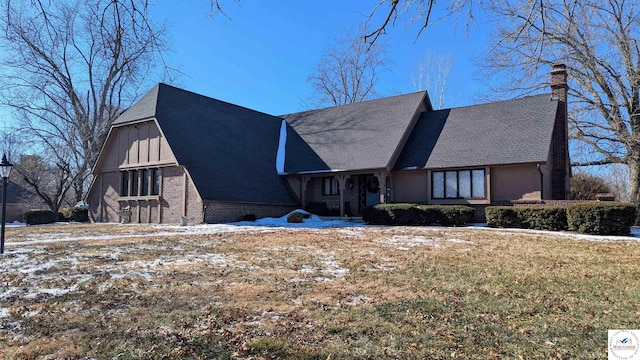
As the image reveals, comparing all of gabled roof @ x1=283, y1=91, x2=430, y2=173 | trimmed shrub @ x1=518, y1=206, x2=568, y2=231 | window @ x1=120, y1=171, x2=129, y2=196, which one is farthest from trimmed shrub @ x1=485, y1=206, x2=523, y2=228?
window @ x1=120, y1=171, x2=129, y2=196

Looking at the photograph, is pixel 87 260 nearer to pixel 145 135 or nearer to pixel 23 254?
pixel 23 254

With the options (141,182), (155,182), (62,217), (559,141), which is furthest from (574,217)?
(62,217)

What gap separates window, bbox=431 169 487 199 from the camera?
19391 mm

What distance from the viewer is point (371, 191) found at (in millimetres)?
23234

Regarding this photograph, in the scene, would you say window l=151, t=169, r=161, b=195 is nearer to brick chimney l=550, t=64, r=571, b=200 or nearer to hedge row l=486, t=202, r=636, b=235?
hedge row l=486, t=202, r=636, b=235

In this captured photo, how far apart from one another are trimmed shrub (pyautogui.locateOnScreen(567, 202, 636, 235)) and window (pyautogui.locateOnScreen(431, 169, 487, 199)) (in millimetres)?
5070

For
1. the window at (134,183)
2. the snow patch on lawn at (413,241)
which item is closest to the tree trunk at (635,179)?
the snow patch on lawn at (413,241)

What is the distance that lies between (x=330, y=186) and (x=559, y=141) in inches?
476

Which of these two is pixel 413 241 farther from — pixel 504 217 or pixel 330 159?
pixel 330 159

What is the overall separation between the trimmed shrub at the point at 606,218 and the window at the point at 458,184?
5070mm

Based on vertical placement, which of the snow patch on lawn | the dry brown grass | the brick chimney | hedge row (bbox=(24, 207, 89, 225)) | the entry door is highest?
the brick chimney

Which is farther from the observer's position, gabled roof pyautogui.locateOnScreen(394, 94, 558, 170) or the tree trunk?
the tree trunk

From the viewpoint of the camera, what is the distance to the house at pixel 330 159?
19.4 meters

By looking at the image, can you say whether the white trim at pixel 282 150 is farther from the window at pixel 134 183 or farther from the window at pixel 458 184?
the window at pixel 458 184
